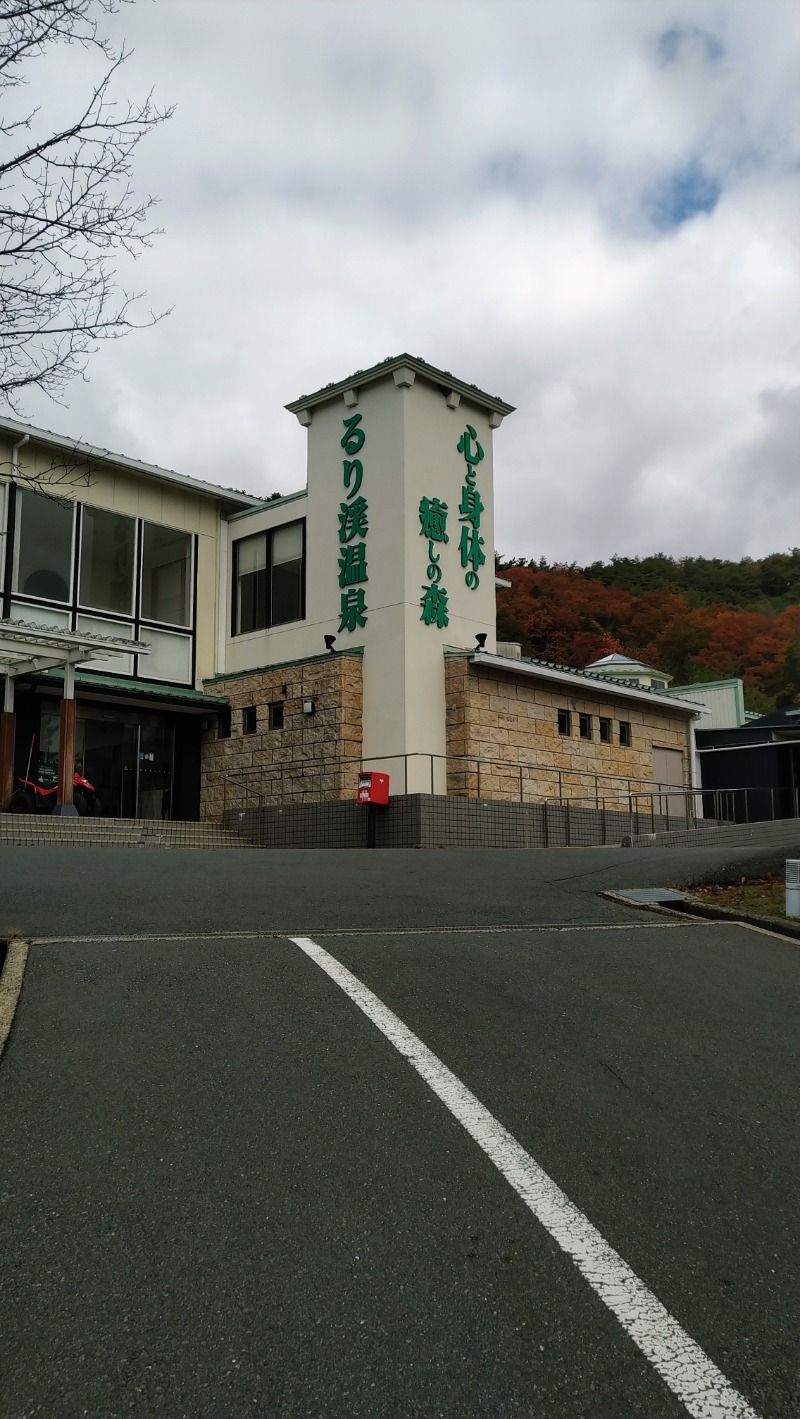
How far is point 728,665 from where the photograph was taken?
66.1 metres

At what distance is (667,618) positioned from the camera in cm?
7081

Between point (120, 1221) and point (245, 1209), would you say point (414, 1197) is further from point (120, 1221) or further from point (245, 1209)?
point (120, 1221)

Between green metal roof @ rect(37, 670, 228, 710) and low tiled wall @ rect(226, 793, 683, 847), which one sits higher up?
green metal roof @ rect(37, 670, 228, 710)

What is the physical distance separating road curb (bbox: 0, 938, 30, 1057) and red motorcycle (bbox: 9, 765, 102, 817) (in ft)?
49.7

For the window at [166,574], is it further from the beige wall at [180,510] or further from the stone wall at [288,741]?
the stone wall at [288,741]

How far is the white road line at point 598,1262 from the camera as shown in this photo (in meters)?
2.77

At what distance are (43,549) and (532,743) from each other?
440 inches

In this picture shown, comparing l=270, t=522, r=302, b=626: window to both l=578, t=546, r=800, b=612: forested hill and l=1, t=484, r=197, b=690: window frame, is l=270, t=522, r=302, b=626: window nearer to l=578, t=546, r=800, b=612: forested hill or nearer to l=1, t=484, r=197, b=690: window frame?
l=1, t=484, r=197, b=690: window frame

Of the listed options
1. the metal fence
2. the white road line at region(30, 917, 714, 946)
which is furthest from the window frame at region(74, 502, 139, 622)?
the white road line at region(30, 917, 714, 946)

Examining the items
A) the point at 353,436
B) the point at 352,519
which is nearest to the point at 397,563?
the point at 352,519


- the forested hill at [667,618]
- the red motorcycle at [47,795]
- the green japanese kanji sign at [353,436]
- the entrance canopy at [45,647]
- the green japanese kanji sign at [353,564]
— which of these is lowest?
the red motorcycle at [47,795]

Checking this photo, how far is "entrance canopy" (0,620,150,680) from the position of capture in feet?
67.7

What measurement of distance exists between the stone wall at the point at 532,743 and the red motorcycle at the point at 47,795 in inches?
294

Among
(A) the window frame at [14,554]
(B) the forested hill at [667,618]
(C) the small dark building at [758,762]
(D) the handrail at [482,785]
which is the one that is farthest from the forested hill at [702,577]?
(A) the window frame at [14,554]
